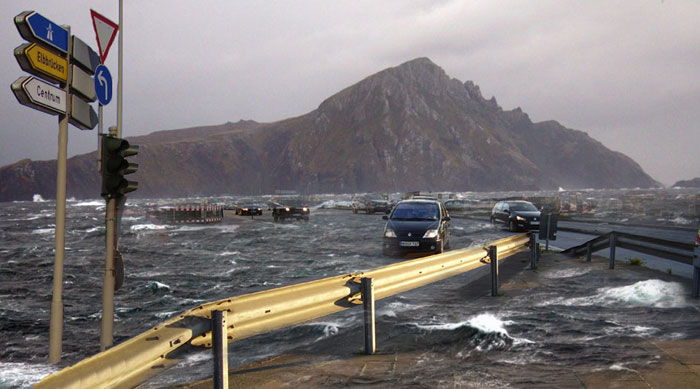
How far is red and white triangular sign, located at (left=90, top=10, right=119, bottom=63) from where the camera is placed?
7891 mm

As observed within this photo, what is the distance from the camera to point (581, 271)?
12.0 m

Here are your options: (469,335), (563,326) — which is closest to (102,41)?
(469,335)

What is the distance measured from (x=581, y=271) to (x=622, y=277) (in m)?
1.18

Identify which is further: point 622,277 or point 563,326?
point 622,277

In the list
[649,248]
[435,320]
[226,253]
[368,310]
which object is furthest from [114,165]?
[226,253]

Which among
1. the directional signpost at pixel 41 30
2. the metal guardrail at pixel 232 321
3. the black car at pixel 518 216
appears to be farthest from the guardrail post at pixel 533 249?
the black car at pixel 518 216

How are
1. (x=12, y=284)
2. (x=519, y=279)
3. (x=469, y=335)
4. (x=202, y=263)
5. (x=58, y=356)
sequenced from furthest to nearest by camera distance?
(x=202, y=263) < (x=12, y=284) < (x=519, y=279) < (x=58, y=356) < (x=469, y=335)

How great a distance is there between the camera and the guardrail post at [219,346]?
3.42 metres

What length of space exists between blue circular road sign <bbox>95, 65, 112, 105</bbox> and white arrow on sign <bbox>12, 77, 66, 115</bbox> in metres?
0.86

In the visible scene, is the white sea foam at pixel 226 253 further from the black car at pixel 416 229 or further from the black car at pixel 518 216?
the black car at pixel 518 216

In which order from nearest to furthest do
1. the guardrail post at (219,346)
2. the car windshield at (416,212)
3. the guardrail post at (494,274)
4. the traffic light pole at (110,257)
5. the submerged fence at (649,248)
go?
the guardrail post at (219,346) < the traffic light pole at (110,257) < the submerged fence at (649,248) < the guardrail post at (494,274) < the car windshield at (416,212)

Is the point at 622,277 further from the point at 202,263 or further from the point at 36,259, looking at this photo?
the point at 36,259

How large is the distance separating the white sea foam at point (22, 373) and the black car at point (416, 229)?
10787 millimetres

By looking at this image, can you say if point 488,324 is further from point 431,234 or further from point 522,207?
point 522,207
